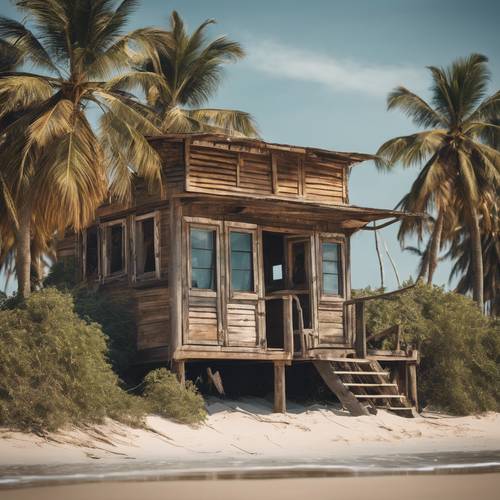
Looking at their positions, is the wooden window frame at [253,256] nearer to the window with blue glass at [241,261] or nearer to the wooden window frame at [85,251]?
the window with blue glass at [241,261]

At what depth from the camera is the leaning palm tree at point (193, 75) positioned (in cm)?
2817

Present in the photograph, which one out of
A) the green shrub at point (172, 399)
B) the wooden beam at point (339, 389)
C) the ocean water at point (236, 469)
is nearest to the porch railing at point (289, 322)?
the wooden beam at point (339, 389)

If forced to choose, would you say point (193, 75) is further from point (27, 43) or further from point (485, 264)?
point (485, 264)

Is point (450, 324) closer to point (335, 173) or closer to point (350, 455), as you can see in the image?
point (335, 173)

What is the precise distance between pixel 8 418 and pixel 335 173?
10.5 meters

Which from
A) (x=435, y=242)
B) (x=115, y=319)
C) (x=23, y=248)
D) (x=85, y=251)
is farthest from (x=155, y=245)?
(x=435, y=242)

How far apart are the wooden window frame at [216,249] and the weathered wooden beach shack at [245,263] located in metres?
0.03

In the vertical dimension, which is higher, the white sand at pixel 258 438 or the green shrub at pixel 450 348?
the green shrub at pixel 450 348

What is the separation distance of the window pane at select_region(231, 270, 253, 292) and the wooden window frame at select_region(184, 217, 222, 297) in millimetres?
514

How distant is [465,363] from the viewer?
25.2m

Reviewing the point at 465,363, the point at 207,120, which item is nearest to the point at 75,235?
the point at 207,120

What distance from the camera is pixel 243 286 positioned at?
73.0 feet

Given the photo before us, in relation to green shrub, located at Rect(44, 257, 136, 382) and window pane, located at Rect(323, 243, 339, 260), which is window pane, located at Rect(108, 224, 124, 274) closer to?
green shrub, located at Rect(44, 257, 136, 382)

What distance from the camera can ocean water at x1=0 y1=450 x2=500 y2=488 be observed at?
506 inches
